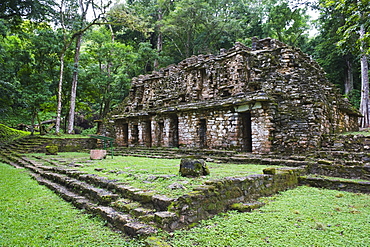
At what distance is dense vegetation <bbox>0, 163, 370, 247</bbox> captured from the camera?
354 cm

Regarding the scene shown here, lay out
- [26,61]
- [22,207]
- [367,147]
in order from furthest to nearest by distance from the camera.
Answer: [26,61] → [367,147] → [22,207]

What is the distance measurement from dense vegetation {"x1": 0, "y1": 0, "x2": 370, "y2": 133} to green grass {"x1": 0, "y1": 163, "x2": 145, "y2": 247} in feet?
34.3

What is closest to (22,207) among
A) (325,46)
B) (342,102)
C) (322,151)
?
(322,151)

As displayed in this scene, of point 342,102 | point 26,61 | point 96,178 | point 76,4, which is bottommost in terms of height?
point 96,178

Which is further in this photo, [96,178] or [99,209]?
[96,178]

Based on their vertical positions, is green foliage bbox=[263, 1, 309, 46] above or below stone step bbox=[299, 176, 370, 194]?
above

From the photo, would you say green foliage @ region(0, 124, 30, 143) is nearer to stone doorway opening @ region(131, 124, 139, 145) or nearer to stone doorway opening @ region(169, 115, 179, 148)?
stone doorway opening @ region(131, 124, 139, 145)

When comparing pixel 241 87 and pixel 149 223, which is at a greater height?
pixel 241 87

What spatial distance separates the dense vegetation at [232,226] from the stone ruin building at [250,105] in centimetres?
501

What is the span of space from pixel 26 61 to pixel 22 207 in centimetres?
1885

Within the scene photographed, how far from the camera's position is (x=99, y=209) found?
15.1ft

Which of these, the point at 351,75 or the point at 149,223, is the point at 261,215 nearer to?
the point at 149,223

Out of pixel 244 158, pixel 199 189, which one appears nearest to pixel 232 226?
pixel 199 189

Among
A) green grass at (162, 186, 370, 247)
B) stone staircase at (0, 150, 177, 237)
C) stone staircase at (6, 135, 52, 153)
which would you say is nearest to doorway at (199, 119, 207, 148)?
stone staircase at (0, 150, 177, 237)
